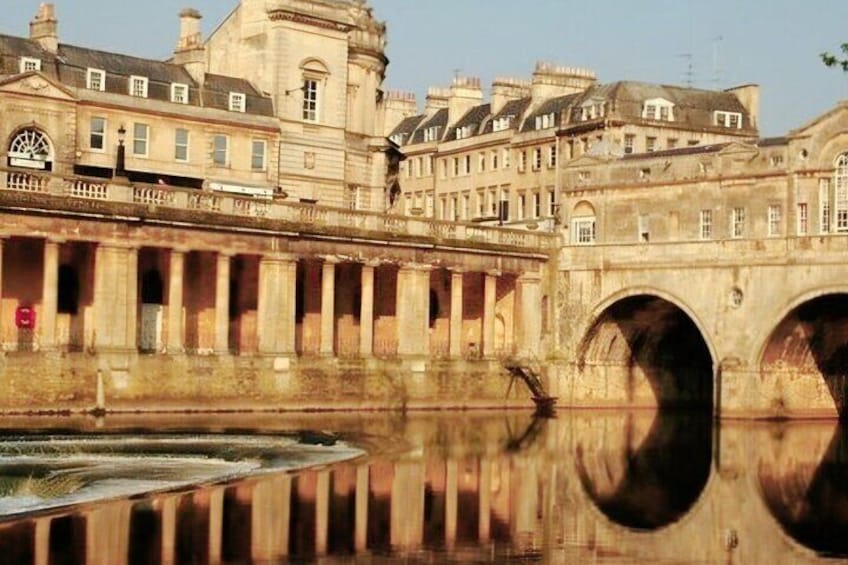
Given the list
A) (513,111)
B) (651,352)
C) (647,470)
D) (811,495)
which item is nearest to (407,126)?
(513,111)

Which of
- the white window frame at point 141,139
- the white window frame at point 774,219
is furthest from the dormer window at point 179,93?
the white window frame at point 774,219

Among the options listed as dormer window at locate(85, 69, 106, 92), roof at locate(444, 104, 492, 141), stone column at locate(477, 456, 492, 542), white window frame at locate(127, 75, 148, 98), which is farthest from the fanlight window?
roof at locate(444, 104, 492, 141)

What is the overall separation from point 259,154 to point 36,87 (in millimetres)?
11565

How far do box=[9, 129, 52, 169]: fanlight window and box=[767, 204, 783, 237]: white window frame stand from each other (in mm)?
30511

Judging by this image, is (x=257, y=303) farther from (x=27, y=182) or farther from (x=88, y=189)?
(x=27, y=182)

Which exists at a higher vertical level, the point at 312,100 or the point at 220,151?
the point at 312,100

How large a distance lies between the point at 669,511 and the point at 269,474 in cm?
937

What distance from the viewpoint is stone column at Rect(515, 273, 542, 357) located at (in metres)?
68.3

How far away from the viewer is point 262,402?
56.3 meters

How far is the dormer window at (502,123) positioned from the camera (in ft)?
336

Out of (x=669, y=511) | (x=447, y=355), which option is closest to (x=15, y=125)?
(x=447, y=355)

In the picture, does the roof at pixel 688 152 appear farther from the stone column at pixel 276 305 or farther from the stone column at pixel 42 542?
the stone column at pixel 42 542

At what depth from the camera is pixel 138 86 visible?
6581 centimetres

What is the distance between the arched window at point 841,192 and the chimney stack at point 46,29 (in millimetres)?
33424
